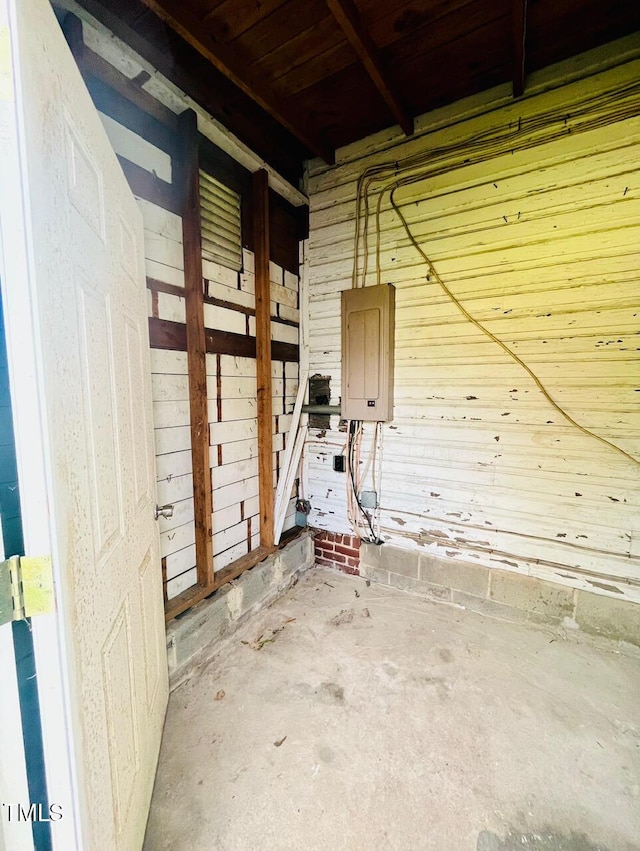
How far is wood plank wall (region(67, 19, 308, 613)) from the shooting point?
1625mm

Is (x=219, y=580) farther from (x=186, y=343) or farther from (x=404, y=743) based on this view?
(x=186, y=343)

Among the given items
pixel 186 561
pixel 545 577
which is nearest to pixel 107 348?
pixel 186 561

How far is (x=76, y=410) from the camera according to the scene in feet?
2.33

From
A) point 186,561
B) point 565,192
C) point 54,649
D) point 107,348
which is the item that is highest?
point 565,192

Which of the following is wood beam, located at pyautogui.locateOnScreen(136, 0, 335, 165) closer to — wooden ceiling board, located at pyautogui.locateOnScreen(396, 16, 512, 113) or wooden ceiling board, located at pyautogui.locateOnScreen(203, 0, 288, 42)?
wooden ceiling board, located at pyautogui.locateOnScreen(203, 0, 288, 42)

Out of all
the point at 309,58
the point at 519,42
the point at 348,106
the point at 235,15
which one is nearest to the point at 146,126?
the point at 235,15

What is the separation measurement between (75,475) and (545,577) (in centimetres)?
249

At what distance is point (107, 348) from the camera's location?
36.1 inches

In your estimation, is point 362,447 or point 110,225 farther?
point 362,447

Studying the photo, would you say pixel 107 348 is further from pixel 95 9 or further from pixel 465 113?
pixel 465 113

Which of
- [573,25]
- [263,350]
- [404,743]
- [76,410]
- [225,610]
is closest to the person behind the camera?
[76,410]

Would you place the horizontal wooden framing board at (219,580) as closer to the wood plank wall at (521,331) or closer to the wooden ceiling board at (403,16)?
the wood plank wall at (521,331)

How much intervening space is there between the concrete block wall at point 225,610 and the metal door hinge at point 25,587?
130 centimetres

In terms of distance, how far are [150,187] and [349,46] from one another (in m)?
1.29
